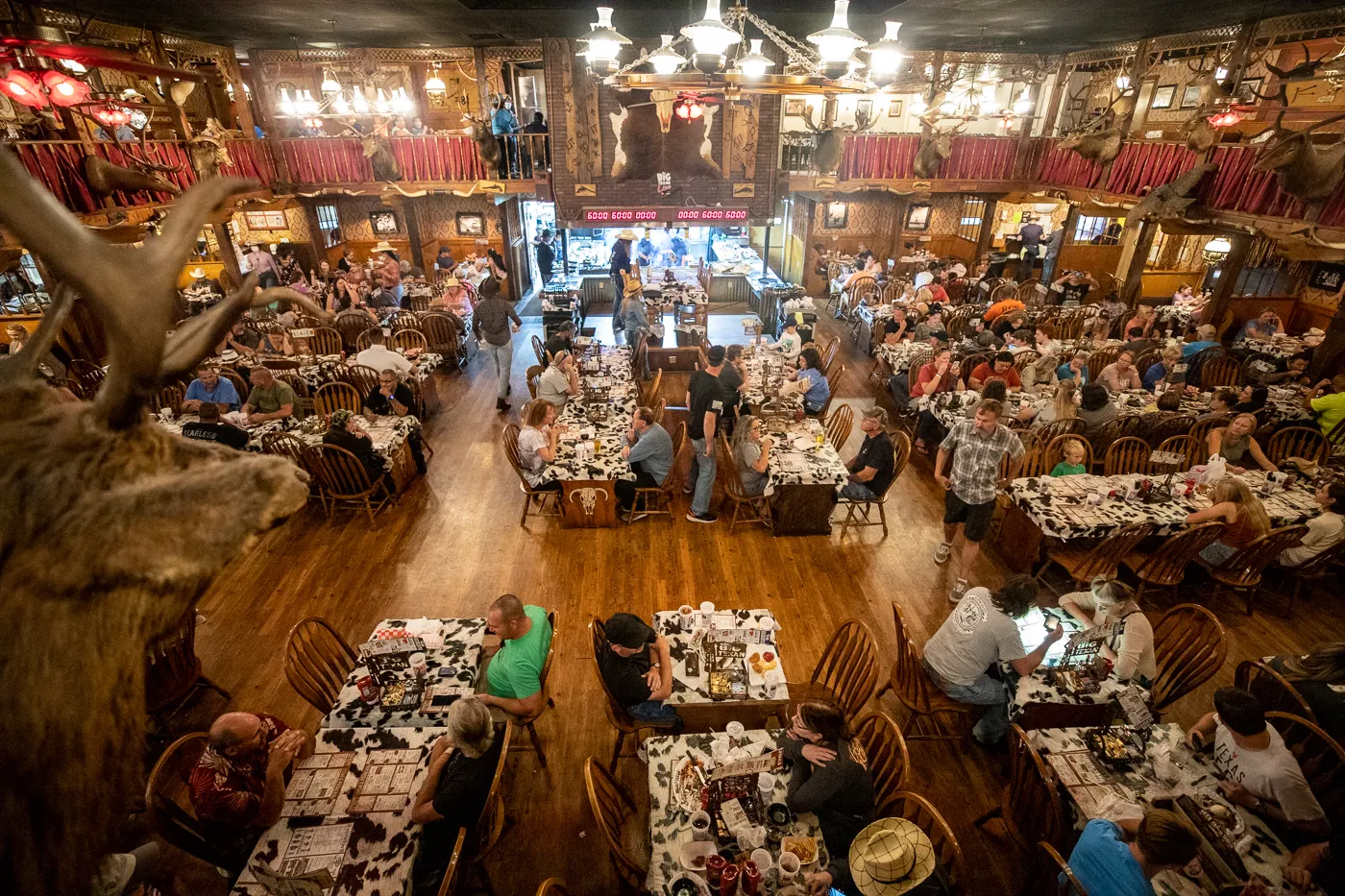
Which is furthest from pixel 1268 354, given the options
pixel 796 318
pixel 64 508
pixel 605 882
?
pixel 64 508

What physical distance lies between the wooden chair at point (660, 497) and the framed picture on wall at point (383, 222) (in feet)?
40.8

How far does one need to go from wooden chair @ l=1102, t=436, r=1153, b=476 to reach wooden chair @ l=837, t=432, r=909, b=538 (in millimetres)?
2081

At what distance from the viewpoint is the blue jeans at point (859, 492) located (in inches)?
259

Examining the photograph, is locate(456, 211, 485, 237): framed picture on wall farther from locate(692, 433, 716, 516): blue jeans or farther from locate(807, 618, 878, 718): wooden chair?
locate(807, 618, 878, 718): wooden chair

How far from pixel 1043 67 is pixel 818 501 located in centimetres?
1507

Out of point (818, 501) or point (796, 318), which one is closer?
point (818, 501)

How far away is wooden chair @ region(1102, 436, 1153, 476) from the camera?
6566mm

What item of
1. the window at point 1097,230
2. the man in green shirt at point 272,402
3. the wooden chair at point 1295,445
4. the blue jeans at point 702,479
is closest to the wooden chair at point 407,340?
the man in green shirt at point 272,402

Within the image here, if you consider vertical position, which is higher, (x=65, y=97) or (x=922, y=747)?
(x=65, y=97)

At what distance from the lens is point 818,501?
21.2 feet

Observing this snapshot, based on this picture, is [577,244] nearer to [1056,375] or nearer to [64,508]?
[1056,375]

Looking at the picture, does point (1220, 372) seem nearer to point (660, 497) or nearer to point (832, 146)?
point (832, 146)

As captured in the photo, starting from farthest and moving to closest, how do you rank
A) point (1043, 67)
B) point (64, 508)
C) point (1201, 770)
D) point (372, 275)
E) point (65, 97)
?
point (1043, 67) < point (372, 275) < point (65, 97) < point (1201, 770) < point (64, 508)

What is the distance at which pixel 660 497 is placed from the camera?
7.21 metres
